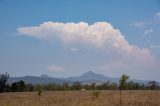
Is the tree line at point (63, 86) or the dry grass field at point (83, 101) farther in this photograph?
the tree line at point (63, 86)

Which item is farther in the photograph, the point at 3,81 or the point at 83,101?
the point at 3,81

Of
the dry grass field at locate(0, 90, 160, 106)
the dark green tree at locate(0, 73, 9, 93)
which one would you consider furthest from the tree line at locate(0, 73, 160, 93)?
the dry grass field at locate(0, 90, 160, 106)

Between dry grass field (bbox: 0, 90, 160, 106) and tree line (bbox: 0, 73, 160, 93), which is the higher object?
tree line (bbox: 0, 73, 160, 93)

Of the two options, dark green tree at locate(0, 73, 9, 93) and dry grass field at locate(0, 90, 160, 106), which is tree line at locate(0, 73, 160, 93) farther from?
dry grass field at locate(0, 90, 160, 106)

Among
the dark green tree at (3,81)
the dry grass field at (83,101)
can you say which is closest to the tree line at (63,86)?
the dark green tree at (3,81)

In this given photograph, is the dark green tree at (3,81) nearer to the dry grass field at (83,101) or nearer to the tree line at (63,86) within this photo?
the tree line at (63,86)

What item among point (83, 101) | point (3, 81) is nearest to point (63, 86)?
point (3, 81)

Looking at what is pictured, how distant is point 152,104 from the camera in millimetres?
27297

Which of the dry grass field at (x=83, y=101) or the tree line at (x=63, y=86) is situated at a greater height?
the tree line at (x=63, y=86)

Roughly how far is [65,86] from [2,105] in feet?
144

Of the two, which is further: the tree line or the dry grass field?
the tree line

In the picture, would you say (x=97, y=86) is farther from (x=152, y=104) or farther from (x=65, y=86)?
(x=152, y=104)

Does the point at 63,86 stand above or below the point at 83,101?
above

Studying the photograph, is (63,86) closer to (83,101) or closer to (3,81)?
(3,81)
